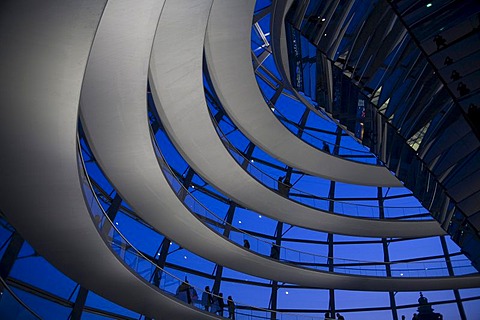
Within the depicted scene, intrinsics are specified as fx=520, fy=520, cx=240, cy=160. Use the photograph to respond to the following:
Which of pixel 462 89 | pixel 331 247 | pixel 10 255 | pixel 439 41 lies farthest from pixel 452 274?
pixel 10 255

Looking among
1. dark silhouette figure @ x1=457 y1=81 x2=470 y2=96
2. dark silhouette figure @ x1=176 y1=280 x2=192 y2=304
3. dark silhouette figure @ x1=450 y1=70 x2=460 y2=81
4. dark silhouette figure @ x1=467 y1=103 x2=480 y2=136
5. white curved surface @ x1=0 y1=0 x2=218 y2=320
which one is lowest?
white curved surface @ x1=0 y1=0 x2=218 y2=320

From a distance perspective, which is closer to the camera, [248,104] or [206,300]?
[248,104]

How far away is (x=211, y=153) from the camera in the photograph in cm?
2122

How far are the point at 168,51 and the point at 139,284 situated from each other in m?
7.98

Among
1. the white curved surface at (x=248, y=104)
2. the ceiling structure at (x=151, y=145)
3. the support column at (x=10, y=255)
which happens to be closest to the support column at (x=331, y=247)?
the ceiling structure at (x=151, y=145)

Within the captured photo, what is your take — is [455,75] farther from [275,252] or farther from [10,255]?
[275,252]

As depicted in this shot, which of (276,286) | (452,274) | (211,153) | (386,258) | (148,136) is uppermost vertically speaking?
(386,258)

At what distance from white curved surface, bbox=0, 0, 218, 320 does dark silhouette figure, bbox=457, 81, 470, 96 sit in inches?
260

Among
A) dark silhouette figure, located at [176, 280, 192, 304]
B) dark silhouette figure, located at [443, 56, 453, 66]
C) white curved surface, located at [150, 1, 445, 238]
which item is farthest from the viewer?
dark silhouette figure, located at [176, 280, 192, 304]

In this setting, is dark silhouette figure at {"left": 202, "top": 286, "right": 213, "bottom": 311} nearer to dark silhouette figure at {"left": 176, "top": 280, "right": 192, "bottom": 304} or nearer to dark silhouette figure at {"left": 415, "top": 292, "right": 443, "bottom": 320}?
dark silhouette figure at {"left": 176, "top": 280, "right": 192, "bottom": 304}

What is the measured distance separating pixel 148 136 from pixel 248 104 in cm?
679

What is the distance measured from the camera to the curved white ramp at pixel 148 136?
555 inches

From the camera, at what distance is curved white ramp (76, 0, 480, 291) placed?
1409cm

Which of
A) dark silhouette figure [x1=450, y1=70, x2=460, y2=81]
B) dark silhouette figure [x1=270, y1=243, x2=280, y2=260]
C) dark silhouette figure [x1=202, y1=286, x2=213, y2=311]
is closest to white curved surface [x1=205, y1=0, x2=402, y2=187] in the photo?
dark silhouette figure [x1=270, y1=243, x2=280, y2=260]
